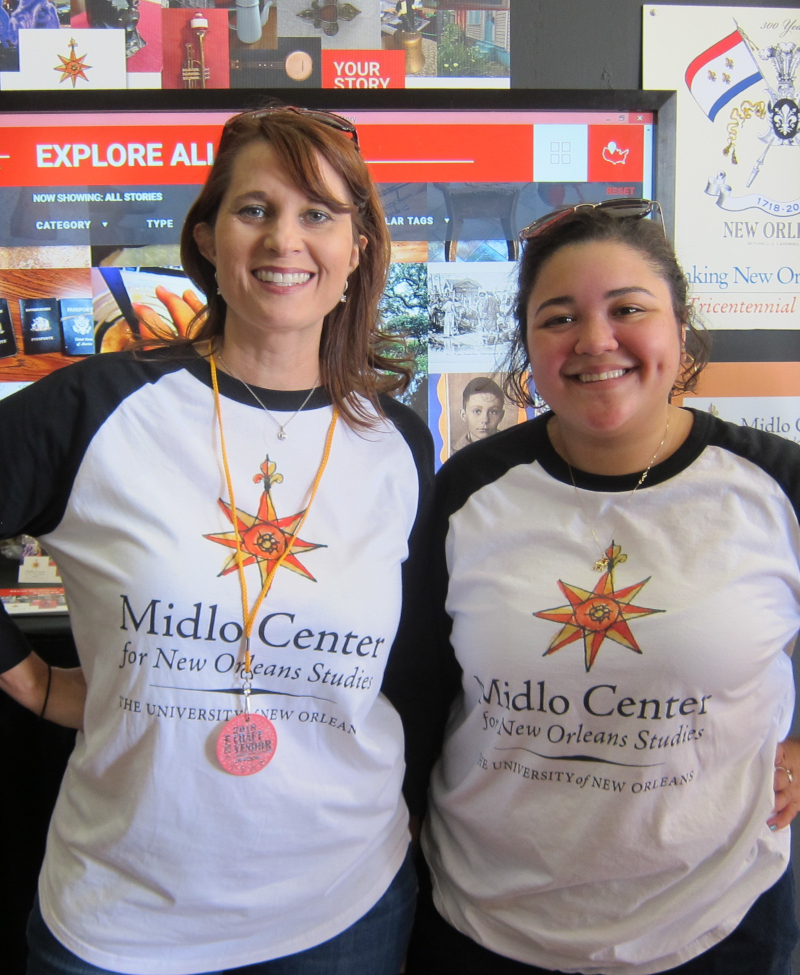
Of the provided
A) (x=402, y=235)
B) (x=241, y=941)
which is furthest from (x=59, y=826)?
(x=402, y=235)

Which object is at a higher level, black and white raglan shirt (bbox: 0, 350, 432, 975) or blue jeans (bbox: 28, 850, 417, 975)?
black and white raglan shirt (bbox: 0, 350, 432, 975)

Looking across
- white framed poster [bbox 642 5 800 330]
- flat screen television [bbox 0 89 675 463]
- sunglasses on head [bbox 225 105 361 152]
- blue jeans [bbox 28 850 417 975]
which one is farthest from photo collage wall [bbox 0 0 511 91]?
blue jeans [bbox 28 850 417 975]

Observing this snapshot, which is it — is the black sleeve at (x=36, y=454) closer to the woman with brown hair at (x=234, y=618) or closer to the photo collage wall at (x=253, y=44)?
the woman with brown hair at (x=234, y=618)

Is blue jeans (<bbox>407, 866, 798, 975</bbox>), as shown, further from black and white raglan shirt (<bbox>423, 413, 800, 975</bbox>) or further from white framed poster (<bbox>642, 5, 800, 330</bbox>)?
white framed poster (<bbox>642, 5, 800, 330</bbox>)

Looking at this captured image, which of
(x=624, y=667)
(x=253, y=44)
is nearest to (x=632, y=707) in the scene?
(x=624, y=667)

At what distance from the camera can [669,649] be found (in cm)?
103

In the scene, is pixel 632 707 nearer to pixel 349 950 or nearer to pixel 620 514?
pixel 620 514

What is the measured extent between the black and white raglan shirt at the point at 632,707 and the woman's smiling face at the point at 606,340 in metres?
0.12

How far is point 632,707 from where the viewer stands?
1.05 m

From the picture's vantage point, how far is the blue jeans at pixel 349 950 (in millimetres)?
977

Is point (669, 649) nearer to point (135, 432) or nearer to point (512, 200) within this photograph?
point (135, 432)

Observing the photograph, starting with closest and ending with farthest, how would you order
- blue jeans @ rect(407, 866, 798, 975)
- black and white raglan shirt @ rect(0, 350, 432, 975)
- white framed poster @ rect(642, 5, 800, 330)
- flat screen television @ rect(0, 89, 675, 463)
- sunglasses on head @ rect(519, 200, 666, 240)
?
black and white raglan shirt @ rect(0, 350, 432, 975)
blue jeans @ rect(407, 866, 798, 975)
sunglasses on head @ rect(519, 200, 666, 240)
flat screen television @ rect(0, 89, 675, 463)
white framed poster @ rect(642, 5, 800, 330)

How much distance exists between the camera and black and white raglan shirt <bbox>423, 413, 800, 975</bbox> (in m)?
1.04

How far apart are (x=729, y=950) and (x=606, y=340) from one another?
953 millimetres
